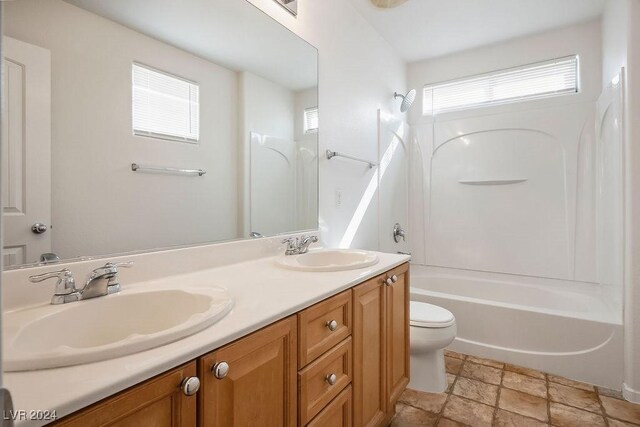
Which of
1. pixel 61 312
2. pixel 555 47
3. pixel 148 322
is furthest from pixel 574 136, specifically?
pixel 61 312

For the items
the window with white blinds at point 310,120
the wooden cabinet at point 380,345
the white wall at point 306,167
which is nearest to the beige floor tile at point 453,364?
the wooden cabinet at point 380,345

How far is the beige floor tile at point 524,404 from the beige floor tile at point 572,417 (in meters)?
0.04

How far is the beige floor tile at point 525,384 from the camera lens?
6.25 ft

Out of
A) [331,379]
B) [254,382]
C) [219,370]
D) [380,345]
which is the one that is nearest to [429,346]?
[380,345]

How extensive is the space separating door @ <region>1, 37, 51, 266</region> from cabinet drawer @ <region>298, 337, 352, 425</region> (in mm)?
843

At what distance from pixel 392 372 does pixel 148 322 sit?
1087mm

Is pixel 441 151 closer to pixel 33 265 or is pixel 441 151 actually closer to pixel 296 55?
pixel 296 55

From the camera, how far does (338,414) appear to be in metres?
1.16

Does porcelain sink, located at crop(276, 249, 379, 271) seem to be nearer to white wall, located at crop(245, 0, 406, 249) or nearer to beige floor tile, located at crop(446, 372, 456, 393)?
white wall, located at crop(245, 0, 406, 249)

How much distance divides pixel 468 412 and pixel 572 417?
1.67 feet

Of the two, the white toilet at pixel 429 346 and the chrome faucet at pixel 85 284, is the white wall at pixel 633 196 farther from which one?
the chrome faucet at pixel 85 284

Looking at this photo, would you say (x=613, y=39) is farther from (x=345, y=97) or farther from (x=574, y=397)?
(x=574, y=397)

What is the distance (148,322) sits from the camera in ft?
3.16

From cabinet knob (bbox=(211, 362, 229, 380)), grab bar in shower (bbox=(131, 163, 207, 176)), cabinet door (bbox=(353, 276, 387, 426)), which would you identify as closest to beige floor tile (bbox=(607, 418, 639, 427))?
cabinet door (bbox=(353, 276, 387, 426))
